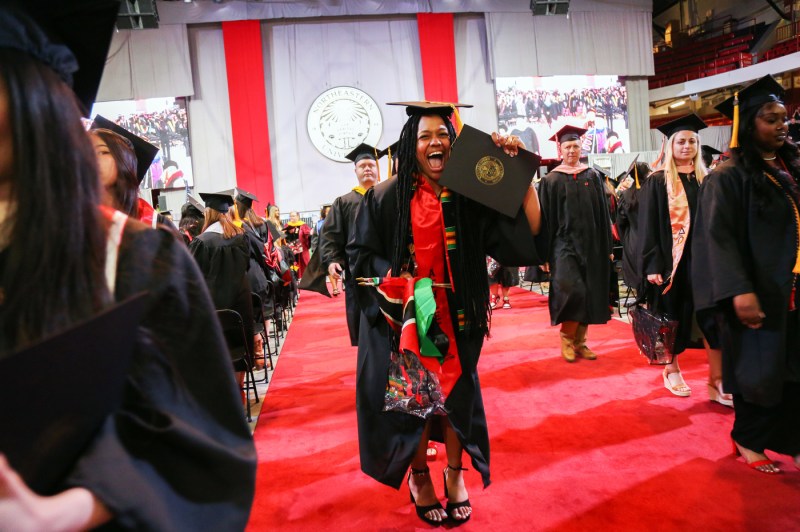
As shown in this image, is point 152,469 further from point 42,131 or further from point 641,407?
point 641,407

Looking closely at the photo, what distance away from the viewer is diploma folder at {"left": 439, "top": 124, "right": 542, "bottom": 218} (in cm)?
233

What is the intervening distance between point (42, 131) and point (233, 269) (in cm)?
347

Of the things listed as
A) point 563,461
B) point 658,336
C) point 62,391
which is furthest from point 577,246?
point 62,391

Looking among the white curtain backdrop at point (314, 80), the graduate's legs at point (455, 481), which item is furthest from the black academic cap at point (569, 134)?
the white curtain backdrop at point (314, 80)

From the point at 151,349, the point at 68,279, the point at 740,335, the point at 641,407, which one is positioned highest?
the point at 68,279

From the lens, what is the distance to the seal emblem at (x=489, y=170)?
233cm

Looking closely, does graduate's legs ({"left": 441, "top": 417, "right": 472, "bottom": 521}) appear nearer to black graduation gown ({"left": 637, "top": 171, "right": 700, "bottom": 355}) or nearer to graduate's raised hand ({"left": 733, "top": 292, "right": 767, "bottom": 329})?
graduate's raised hand ({"left": 733, "top": 292, "right": 767, "bottom": 329})

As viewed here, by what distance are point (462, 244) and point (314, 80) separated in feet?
48.2

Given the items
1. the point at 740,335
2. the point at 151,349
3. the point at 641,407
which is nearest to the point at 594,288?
the point at 641,407

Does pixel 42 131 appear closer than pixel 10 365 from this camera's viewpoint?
No

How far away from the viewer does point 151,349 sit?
0.81 metres

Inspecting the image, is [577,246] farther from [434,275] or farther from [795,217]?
[434,275]

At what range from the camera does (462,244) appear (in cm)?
249

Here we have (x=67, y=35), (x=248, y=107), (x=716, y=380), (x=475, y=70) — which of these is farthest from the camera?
(x=475, y=70)
